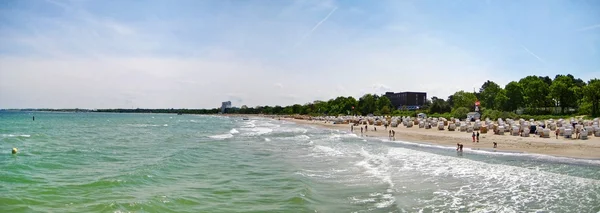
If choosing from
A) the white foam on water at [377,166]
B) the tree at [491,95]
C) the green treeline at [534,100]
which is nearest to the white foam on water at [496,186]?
the white foam on water at [377,166]

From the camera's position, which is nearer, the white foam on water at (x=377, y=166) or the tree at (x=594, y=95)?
the white foam on water at (x=377, y=166)

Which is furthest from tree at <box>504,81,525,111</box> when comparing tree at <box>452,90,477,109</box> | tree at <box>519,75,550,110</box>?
tree at <box>452,90,477,109</box>

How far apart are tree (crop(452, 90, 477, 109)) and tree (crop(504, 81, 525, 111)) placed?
13.5m

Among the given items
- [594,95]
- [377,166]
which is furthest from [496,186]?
[594,95]

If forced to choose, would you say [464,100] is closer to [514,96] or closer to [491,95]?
[491,95]

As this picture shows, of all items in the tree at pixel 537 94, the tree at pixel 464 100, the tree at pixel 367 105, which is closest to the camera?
the tree at pixel 537 94

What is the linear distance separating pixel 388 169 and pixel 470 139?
62.3ft

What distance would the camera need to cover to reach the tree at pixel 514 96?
81625mm

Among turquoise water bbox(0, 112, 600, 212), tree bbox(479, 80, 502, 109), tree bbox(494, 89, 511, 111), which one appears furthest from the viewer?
tree bbox(479, 80, 502, 109)

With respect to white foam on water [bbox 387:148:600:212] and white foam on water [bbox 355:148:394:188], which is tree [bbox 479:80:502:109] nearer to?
white foam on water [bbox 355:148:394:188]

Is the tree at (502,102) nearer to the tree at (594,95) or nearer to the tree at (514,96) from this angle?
the tree at (514,96)

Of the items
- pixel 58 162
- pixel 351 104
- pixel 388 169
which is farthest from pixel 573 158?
pixel 351 104

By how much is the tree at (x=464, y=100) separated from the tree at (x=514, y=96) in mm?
13542

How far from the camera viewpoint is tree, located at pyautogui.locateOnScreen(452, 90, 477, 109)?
97500 millimetres
